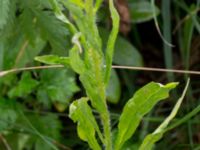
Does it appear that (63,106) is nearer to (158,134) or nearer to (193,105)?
(193,105)

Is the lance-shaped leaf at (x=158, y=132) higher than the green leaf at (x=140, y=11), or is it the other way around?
the lance-shaped leaf at (x=158, y=132)

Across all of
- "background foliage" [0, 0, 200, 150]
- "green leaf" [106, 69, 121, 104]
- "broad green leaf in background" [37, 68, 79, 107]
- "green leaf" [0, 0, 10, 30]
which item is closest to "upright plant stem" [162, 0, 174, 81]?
"background foliage" [0, 0, 200, 150]

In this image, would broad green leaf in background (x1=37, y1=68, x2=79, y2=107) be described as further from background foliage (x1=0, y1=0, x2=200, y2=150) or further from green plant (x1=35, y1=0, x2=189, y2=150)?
green plant (x1=35, y1=0, x2=189, y2=150)

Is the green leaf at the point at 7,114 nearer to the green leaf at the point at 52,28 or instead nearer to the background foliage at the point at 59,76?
the background foliage at the point at 59,76

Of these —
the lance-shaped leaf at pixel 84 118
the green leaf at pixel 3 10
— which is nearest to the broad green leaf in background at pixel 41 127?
the green leaf at pixel 3 10

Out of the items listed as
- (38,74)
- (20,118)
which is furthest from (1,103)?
(38,74)

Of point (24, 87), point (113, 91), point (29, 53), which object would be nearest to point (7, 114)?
point (24, 87)

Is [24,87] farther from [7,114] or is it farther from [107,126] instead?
[107,126]
